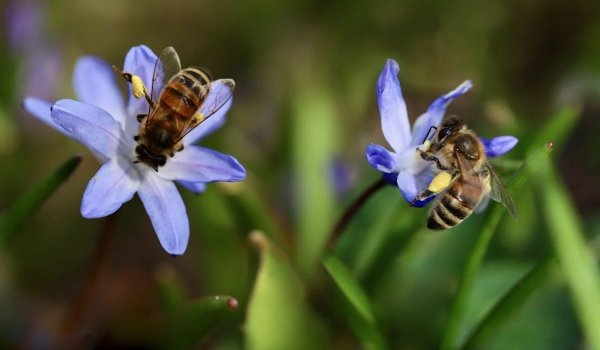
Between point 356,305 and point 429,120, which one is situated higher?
point 429,120

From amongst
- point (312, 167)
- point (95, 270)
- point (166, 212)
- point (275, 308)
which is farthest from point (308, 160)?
point (166, 212)

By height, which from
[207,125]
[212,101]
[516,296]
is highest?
[212,101]

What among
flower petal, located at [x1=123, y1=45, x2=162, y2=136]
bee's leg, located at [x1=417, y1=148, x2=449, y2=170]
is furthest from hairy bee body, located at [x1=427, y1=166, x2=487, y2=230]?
flower petal, located at [x1=123, y1=45, x2=162, y2=136]

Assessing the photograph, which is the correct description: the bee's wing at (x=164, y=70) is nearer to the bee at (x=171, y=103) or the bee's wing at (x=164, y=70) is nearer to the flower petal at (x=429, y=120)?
the bee at (x=171, y=103)

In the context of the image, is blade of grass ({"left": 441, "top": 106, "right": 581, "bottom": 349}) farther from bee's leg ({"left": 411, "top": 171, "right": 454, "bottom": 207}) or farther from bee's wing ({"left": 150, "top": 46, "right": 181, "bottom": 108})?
bee's wing ({"left": 150, "top": 46, "right": 181, "bottom": 108})

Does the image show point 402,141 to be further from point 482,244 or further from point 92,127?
point 92,127

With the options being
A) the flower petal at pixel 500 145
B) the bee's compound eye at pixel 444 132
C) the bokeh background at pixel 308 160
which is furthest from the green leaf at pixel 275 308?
the flower petal at pixel 500 145

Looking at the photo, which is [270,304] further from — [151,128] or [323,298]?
[151,128]

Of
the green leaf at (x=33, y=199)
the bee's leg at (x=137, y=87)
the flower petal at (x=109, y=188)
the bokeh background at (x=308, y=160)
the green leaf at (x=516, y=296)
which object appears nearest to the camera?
the flower petal at (x=109, y=188)
